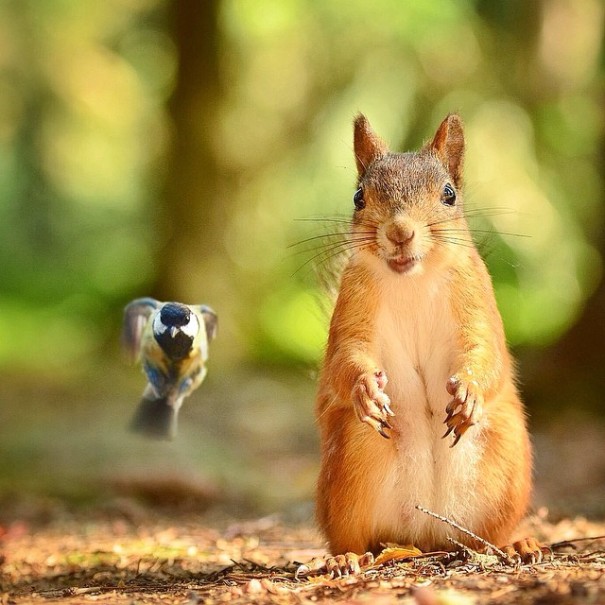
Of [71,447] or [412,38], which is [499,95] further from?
[71,447]

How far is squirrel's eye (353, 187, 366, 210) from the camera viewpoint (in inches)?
103

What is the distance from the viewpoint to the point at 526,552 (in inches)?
99.7

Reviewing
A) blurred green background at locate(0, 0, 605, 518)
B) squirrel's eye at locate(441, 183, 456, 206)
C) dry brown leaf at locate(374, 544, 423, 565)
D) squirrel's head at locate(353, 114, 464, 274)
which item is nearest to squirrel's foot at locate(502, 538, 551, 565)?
dry brown leaf at locate(374, 544, 423, 565)

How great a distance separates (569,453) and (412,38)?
4923 mm

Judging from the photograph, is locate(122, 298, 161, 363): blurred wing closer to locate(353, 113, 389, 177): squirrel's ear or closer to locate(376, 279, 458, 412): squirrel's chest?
locate(376, 279, 458, 412): squirrel's chest

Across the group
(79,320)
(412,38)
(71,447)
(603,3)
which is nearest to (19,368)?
(79,320)

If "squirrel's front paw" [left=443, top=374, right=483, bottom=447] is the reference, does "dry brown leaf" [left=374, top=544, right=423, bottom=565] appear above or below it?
below

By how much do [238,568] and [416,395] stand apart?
76 centimetres

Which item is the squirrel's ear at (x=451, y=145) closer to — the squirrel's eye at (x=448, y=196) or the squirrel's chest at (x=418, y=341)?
the squirrel's eye at (x=448, y=196)

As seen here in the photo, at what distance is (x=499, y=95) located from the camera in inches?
332

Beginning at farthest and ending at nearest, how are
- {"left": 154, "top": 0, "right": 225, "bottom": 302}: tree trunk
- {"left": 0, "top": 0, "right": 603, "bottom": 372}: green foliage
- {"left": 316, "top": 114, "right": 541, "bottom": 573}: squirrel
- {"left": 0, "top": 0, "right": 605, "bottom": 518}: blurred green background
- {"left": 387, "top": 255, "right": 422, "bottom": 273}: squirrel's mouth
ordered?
Answer: 1. {"left": 0, "top": 0, "right": 603, "bottom": 372}: green foliage
2. {"left": 154, "top": 0, "right": 225, "bottom": 302}: tree trunk
3. {"left": 0, "top": 0, "right": 605, "bottom": 518}: blurred green background
4. {"left": 316, "top": 114, "right": 541, "bottom": 573}: squirrel
5. {"left": 387, "top": 255, "right": 422, "bottom": 273}: squirrel's mouth

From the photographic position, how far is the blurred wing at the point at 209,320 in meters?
2.32

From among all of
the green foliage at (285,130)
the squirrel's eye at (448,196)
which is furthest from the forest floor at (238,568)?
the green foliage at (285,130)

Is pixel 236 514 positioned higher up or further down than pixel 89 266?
further down
